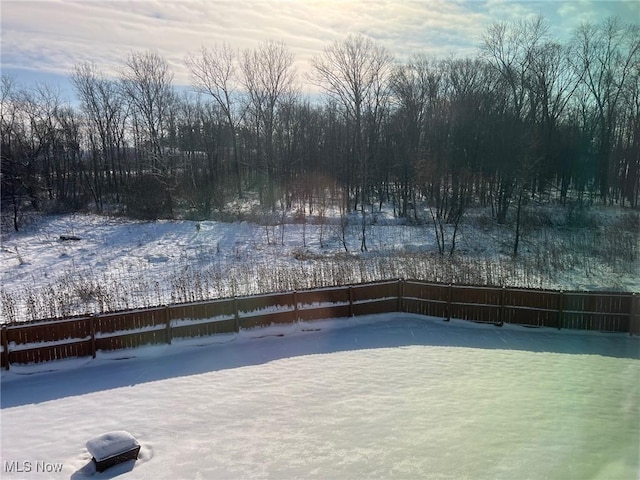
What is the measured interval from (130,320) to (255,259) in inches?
A: 394

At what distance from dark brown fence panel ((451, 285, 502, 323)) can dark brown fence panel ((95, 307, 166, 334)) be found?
868 cm

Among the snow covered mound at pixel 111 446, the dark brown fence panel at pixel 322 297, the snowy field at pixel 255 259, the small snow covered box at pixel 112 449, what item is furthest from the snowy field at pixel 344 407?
the snowy field at pixel 255 259

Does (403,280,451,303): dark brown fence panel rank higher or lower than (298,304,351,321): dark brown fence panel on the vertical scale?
higher

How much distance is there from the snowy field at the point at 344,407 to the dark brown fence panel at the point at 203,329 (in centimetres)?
27

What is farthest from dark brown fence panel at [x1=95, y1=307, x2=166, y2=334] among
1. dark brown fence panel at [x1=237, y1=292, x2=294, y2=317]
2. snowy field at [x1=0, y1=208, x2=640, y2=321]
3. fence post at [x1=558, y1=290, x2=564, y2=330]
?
fence post at [x1=558, y1=290, x2=564, y2=330]

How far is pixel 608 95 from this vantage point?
41625 mm

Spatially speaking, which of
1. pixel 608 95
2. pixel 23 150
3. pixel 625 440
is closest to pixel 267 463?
pixel 625 440

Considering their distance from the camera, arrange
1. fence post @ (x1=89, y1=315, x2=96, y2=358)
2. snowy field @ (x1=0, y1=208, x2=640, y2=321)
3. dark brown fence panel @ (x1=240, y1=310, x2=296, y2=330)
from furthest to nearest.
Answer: snowy field @ (x1=0, y1=208, x2=640, y2=321)
dark brown fence panel @ (x1=240, y1=310, x2=296, y2=330)
fence post @ (x1=89, y1=315, x2=96, y2=358)

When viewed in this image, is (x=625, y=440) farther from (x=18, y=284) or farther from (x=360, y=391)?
(x=18, y=284)

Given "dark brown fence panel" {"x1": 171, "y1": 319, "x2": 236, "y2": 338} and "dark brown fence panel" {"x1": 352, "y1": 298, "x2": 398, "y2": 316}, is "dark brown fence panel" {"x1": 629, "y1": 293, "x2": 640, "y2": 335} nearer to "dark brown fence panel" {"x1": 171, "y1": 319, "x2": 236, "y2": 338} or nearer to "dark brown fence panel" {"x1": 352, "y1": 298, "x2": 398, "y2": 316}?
"dark brown fence panel" {"x1": 352, "y1": 298, "x2": 398, "y2": 316}

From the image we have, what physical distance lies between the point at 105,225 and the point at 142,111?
19.0 m

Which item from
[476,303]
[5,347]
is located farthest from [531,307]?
[5,347]

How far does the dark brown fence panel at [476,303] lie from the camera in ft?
42.0

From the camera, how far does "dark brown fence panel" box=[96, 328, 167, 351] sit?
35.4 feet
